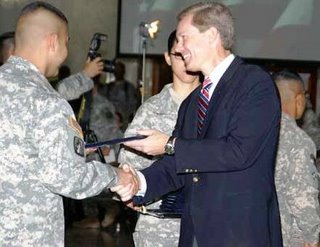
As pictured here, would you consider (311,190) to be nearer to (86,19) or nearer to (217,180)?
(217,180)

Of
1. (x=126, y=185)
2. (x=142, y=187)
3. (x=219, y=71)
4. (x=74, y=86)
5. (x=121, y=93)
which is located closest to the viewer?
(x=219, y=71)

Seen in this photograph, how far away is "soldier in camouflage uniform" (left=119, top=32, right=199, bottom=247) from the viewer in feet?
12.1

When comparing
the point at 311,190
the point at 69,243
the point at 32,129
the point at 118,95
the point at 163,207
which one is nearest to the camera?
the point at 32,129

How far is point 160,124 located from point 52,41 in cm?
83

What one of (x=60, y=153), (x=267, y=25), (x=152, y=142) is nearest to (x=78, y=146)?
(x=60, y=153)

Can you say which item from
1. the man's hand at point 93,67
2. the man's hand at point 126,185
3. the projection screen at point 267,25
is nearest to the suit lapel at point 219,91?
the man's hand at point 126,185

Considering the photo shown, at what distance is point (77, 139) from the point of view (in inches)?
119

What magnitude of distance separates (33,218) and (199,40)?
2.88 feet

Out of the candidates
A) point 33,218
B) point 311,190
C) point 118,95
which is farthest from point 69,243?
point 33,218

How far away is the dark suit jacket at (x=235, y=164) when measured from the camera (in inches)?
118

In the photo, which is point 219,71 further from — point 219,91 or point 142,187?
point 142,187

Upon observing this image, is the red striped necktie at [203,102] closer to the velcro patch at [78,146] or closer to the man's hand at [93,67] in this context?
the velcro patch at [78,146]

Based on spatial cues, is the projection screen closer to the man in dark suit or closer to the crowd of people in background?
the crowd of people in background

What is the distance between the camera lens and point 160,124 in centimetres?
380
